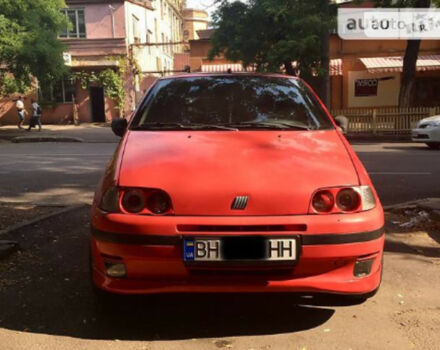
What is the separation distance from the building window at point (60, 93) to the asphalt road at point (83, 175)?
1593 cm

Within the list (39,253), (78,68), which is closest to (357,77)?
(78,68)

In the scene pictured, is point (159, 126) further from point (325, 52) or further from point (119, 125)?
point (325, 52)

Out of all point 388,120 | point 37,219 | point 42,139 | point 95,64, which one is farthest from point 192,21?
point 37,219

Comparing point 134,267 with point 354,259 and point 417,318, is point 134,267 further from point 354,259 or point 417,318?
point 417,318

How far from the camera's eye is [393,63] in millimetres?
22938

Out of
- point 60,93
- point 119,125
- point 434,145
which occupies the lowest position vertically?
point 434,145

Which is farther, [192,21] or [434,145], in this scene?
[192,21]

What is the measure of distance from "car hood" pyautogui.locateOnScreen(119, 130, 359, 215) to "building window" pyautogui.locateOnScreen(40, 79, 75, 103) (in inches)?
1038

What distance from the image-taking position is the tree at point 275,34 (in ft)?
56.5

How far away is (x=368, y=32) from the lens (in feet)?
78.6

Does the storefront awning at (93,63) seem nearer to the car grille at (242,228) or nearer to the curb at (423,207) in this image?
the curb at (423,207)

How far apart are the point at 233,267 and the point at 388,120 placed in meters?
17.2

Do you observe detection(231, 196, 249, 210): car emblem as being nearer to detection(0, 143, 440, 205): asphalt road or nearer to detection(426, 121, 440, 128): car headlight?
detection(0, 143, 440, 205): asphalt road

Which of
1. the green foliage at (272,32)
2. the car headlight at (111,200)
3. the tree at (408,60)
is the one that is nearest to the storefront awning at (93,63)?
the green foliage at (272,32)
